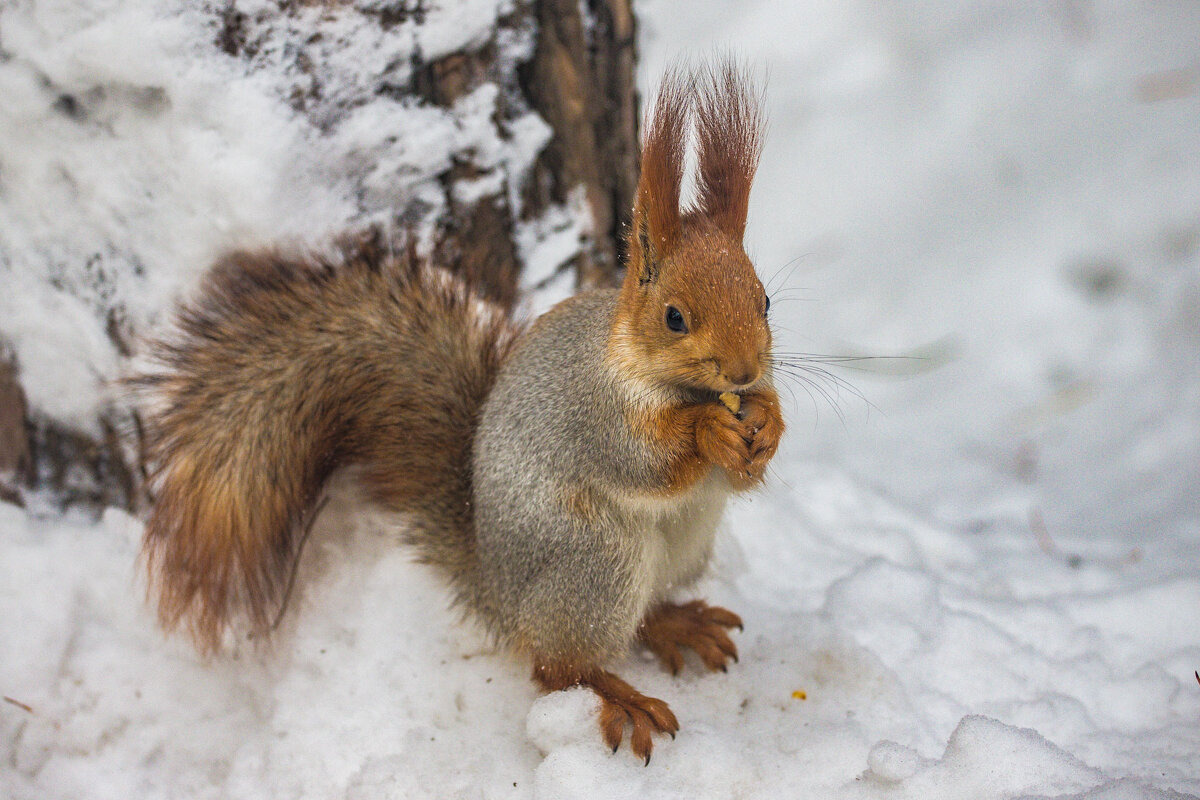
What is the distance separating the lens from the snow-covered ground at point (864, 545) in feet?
3.92

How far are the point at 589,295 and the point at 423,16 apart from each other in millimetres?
470

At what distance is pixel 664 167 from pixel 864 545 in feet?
3.34

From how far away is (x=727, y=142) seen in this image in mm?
1054

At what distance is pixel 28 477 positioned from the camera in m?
1.52

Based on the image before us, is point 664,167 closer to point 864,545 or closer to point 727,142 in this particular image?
point 727,142

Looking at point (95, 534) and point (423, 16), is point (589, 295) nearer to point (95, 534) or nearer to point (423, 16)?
point (423, 16)

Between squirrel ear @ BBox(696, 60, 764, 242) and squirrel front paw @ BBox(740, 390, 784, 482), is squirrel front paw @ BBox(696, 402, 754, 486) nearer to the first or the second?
squirrel front paw @ BBox(740, 390, 784, 482)

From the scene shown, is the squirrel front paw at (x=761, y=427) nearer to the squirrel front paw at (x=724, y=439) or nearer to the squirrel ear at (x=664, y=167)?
the squirrel front paw at (x=724, y=439)

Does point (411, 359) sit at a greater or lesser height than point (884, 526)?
greater

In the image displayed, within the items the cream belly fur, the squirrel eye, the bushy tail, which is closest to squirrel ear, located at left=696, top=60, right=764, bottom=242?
the squirrel eye

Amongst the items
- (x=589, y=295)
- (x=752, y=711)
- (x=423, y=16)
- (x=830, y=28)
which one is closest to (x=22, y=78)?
(x=423, y=16)

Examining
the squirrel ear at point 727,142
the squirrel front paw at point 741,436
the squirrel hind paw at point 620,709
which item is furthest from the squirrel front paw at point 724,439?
the squirrel hind paw at point 620,709

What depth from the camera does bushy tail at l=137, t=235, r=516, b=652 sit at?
4.08 feet

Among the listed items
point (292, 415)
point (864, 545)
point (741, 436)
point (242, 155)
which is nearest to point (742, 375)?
point (741, 436)
